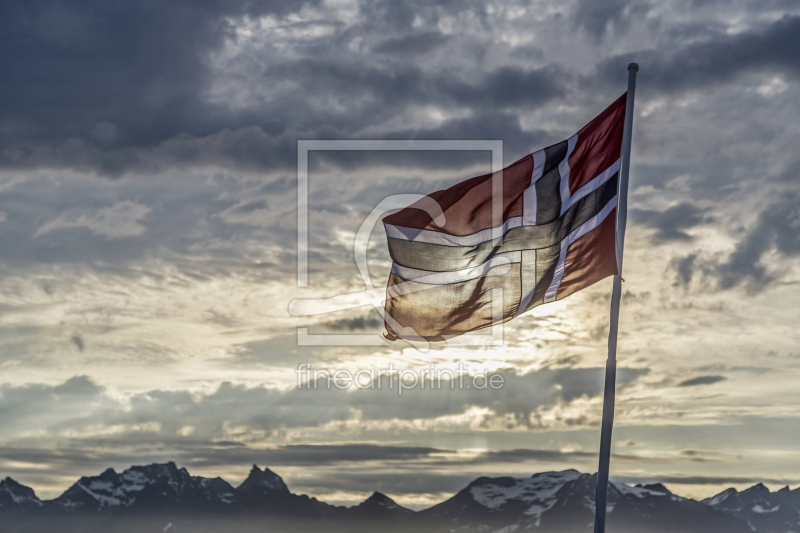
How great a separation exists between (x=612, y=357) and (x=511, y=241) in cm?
432

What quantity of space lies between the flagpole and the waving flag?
0.72m

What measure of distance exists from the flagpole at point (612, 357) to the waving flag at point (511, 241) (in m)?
0.72

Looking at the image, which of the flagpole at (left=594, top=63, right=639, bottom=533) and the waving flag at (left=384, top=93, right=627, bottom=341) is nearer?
the flagpole at (left=594, top=63, right=639, bottom=533)

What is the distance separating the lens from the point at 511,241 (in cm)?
2005

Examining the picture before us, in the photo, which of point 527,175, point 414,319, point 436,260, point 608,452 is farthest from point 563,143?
point 608,452

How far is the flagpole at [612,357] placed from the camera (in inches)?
648

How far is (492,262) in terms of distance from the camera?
20359 millimetres

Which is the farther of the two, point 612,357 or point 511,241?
point 511,241

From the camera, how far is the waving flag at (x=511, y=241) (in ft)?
62.6

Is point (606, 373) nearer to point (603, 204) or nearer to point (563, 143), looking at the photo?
point (603, 204)

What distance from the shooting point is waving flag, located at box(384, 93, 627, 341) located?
19.1 m

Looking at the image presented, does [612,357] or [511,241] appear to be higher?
[511,241]

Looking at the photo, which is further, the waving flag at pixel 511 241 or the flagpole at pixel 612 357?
the waving flag at pixel 511 241

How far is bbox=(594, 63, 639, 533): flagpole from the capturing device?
648 inches
